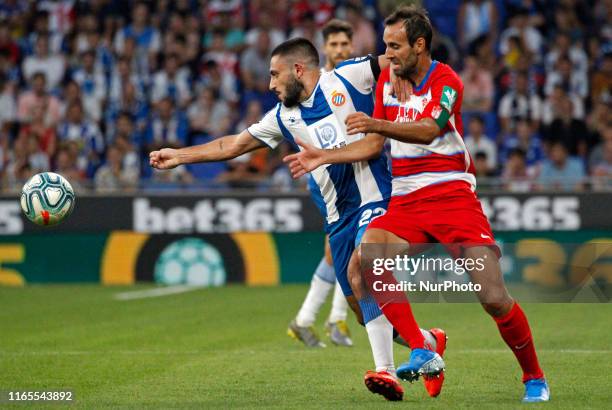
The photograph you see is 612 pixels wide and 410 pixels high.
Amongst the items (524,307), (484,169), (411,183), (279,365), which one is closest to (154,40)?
(484,169)

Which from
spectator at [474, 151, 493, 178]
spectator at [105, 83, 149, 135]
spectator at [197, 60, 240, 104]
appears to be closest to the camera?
spectator at [474, 151, 493, 178]

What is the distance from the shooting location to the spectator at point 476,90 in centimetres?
1795

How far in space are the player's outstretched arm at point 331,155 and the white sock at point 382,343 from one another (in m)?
1.04

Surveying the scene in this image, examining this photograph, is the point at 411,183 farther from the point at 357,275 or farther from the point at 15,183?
the point at 15,183

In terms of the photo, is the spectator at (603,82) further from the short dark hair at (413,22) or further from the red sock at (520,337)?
the red sock at (520,337)

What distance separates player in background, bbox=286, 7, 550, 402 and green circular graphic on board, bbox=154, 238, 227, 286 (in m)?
9.30

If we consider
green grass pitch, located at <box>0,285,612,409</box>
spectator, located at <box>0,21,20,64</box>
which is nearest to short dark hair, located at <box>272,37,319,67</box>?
green grass pitch, located at <box>0,285,612,409</box>

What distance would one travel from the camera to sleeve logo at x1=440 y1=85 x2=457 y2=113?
22.3 feet

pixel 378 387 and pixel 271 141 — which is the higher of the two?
pixel 271 141

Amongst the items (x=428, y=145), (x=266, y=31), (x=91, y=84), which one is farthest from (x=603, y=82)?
(x=428, y=145)

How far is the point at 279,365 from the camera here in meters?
8.91

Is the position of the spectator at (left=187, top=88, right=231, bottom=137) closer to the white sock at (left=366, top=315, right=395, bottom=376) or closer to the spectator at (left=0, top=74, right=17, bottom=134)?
the spectator at (left=0, top=74, right=17, bottom=134)

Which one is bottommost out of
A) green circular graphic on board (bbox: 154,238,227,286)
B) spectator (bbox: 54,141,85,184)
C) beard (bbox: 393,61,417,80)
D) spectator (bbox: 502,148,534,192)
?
green circular graphic on board (bbox: 154,238,227,286)

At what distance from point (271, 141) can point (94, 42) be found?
13210 millimetres
